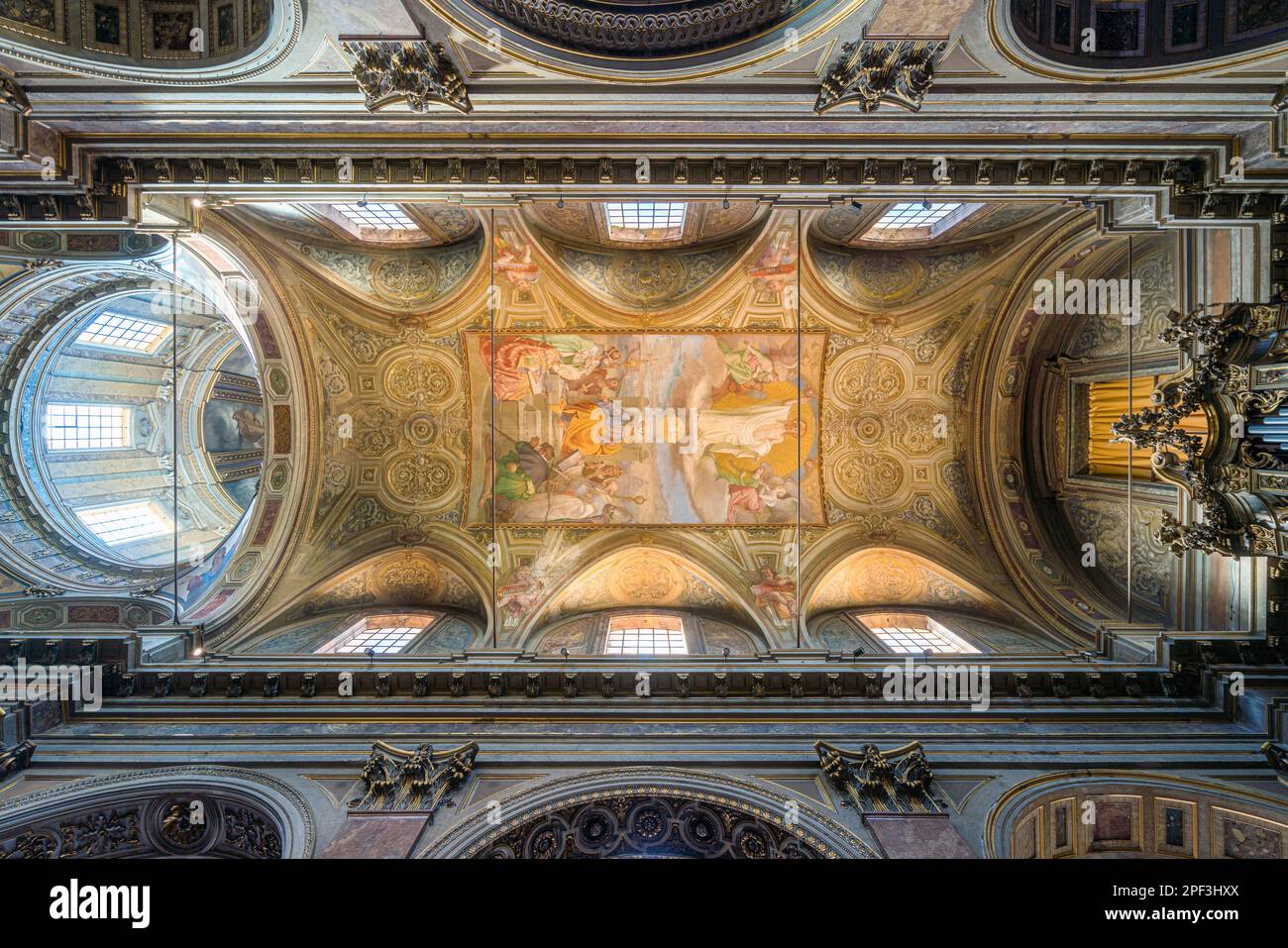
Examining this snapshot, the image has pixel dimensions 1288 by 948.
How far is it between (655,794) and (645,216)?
487 inches

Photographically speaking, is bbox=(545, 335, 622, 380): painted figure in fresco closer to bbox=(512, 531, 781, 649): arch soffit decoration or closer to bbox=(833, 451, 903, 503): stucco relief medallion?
bbox=(512, 531, 781, 649): arch soffit decoration

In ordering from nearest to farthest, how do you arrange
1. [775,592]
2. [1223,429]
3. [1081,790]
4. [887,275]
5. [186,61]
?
[186,61], [1223,429], [1081,790], [775,592], [887,275]

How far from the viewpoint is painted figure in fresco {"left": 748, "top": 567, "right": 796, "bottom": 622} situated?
1323 cm

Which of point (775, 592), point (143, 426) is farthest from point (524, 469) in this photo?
point (143, 426)

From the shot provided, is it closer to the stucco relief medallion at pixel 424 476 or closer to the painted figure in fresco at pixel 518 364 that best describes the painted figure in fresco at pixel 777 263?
the painted figure in fresco at pixel 518 364

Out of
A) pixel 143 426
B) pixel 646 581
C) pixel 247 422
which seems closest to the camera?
pixel 646 581

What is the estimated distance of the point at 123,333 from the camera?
16.1 metres

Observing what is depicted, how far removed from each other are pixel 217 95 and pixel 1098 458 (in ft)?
61.4

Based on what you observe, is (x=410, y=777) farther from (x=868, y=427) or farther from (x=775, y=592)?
(x=868, y=427)

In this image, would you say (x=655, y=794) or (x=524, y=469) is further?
(x=524, y=469)

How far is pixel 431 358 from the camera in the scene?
1473 centimetres

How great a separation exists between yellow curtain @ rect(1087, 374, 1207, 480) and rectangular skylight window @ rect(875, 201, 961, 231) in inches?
217

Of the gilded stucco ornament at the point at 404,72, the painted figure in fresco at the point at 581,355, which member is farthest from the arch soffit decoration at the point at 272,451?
the gilded stucco ornament at the point at 404,72

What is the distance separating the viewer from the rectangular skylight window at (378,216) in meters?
12.3
